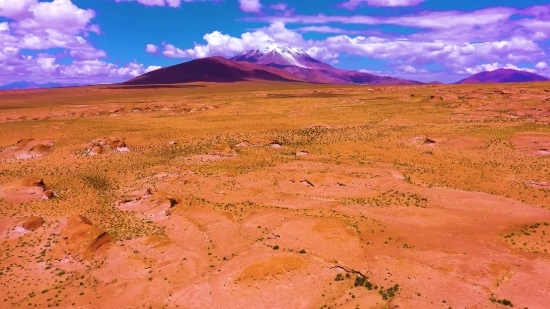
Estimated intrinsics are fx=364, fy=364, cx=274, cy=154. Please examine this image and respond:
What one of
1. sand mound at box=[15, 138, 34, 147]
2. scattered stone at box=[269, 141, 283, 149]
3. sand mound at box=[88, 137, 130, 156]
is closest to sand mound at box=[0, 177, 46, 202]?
sand mound at box=[88, 137, 130, 156]

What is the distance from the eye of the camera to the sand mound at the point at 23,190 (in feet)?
155

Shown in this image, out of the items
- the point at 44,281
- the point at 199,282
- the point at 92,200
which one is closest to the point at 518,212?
the point at 199,282

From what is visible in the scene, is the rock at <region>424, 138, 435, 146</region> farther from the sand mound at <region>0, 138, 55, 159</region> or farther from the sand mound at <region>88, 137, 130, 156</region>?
the sand mound at <region>0, 138, 55, 159</region>

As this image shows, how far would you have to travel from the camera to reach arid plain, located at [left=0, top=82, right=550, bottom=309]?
27.3 metres

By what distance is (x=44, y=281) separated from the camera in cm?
2998

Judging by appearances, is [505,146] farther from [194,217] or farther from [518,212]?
[194,217]

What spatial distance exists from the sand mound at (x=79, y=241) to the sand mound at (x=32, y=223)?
4715mm

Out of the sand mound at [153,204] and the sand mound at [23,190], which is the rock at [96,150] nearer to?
the sand mound at [23,190]

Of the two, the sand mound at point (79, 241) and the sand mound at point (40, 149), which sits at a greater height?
the sand mound at point (40, 149)

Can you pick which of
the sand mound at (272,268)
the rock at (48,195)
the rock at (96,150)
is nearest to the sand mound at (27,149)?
the rock at (96,150)

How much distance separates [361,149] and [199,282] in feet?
149

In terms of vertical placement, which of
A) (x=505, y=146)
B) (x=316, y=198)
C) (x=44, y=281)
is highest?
(x=505, y=146)

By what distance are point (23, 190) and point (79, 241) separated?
21.0 m

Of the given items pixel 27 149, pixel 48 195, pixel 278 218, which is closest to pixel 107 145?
pixel 27 149
